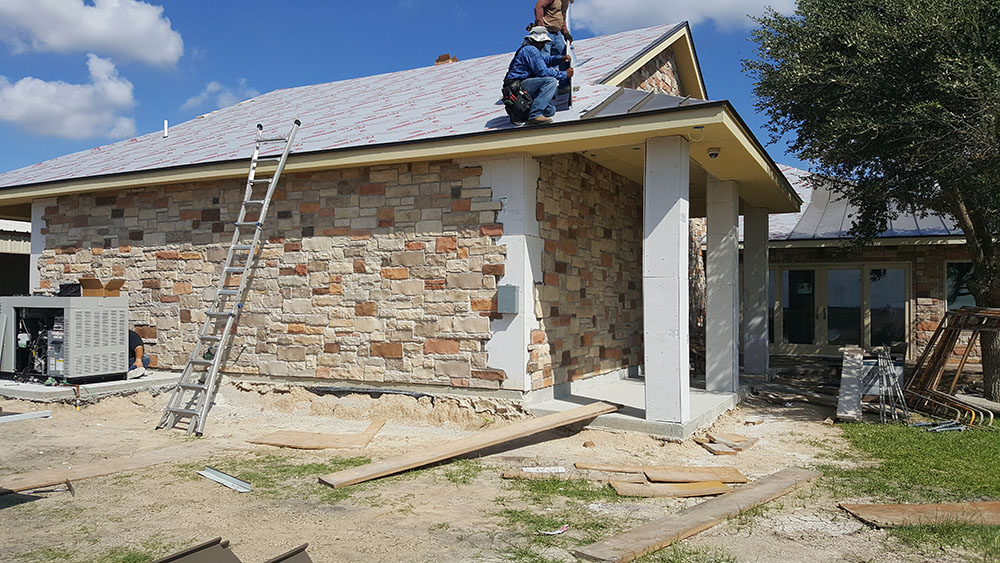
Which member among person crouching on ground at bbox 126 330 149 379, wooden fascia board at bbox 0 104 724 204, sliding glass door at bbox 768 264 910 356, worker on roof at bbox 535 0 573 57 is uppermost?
Answer: worker on roof at bbox 535 0 573 57

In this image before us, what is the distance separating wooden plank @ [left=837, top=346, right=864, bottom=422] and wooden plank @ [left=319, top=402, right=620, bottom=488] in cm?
333

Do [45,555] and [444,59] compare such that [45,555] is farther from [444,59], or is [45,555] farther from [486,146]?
[444,59]

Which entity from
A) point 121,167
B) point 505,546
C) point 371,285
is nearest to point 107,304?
point 121,167

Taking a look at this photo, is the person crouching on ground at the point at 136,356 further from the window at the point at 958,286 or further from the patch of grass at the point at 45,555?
the window at the point at 958,286

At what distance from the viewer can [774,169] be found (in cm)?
1053

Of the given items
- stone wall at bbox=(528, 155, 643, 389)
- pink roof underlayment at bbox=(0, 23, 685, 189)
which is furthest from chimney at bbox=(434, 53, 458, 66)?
stone wall at bbox=(528, 155, 643, 389)

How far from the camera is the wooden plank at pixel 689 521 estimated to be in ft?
14.5

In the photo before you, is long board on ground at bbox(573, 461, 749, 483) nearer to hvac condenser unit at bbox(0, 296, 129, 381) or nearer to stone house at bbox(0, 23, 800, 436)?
stone house at bbox(0, 23, 800, 436)

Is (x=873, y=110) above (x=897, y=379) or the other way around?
above

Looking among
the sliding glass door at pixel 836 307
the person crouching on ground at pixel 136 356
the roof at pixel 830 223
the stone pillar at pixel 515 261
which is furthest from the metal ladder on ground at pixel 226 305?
the sliding glass door at pixel 836 307

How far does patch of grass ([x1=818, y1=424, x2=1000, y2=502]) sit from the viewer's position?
19.8 ft

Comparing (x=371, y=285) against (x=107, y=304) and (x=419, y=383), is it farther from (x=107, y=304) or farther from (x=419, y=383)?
(x=107, y=304)

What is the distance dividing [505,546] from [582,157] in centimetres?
652

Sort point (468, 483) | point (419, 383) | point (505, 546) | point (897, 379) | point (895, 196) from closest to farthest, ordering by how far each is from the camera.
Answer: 1. point (505, 546)
2. point (468, 483)
3. point (419, 383)
4. point (897, 379)
5. point (895, 196)
